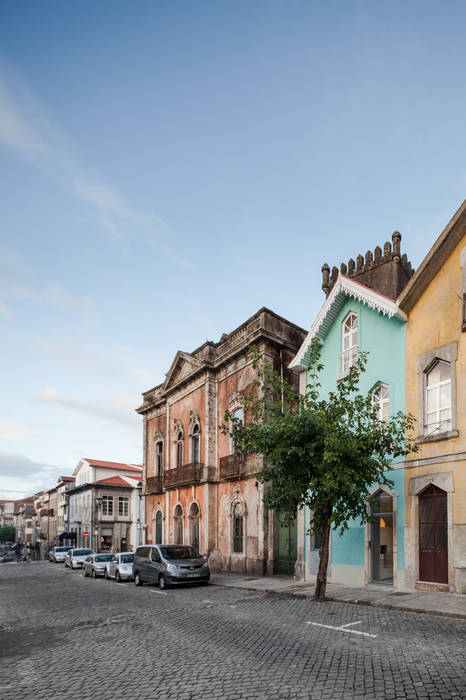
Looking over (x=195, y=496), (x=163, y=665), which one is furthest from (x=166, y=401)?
(x=163, y=665)

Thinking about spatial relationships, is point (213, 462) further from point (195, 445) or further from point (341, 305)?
point (341, 305)

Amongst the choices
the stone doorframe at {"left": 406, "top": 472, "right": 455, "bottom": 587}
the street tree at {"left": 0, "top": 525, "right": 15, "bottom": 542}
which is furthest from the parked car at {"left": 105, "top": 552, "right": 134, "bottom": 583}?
the street tree at {"left": 0, "top": 525, "right": 15, "bottom": 542}

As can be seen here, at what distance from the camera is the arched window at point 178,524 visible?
30.6m

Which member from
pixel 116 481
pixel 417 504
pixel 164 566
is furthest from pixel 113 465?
pixel 417 504

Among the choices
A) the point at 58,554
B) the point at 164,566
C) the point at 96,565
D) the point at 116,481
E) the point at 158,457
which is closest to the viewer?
the point at 164,566

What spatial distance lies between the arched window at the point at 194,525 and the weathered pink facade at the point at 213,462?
5cm

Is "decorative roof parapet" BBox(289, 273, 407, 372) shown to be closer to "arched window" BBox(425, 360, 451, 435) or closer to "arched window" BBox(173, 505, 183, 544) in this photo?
"arched window" BBox(425, 360, 451, 435)

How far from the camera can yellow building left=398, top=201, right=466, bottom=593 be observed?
14352 mm

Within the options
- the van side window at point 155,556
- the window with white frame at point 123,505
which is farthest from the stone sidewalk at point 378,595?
the window with white frame at point 123,505

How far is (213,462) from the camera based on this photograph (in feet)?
90.8

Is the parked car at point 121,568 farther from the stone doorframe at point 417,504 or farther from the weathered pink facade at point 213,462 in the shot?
the stone doorframe at point 417,504

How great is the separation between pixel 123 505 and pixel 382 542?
166 feet

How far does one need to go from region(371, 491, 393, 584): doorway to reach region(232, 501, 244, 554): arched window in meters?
8.58

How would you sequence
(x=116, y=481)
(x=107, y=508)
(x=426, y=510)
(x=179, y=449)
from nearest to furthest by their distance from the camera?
(x=426, y=510), (x=179, y=449), (x=107, y=508), (x=116, y=481)
